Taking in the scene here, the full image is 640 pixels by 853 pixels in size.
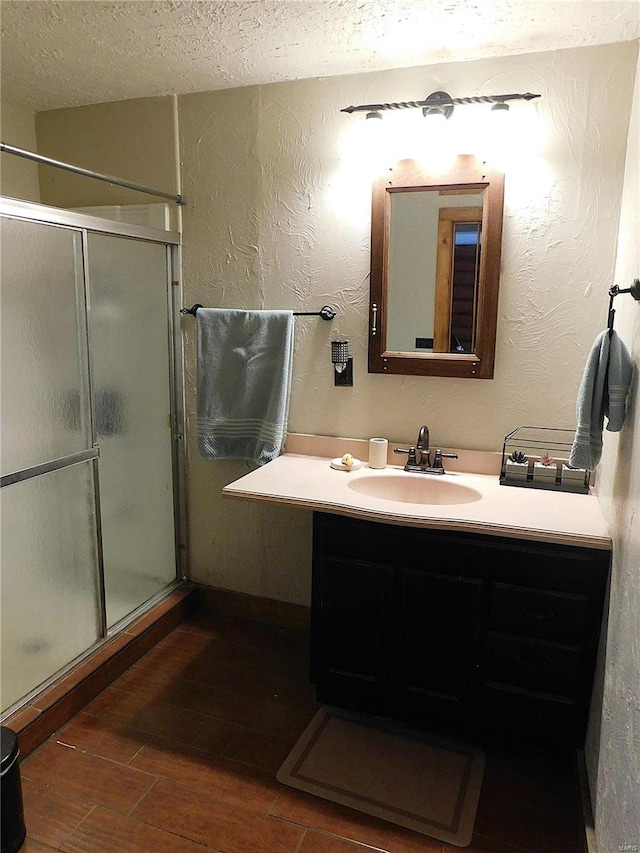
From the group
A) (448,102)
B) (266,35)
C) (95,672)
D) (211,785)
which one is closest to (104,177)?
(266,35)

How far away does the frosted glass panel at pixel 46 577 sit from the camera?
1.87 m

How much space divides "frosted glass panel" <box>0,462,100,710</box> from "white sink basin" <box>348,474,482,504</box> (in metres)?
0.98

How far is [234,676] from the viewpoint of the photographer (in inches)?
87.9

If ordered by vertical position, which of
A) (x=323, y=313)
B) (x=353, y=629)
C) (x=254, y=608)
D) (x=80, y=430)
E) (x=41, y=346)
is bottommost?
(x=254, y=608)

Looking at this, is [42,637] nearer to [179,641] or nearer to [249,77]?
[179,641]

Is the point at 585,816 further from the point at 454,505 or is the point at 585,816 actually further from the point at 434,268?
the point at 434,268

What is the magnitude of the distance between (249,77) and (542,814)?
255 centimetres

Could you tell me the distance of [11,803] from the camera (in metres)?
1.50

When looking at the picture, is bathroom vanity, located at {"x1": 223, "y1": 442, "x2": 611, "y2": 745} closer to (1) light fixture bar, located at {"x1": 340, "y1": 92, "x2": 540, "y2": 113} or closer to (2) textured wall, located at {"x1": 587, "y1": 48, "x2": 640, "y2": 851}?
(2) textured wall, located at {"x1": 587, "y1": 48, "x2": 640, "y2": 851}

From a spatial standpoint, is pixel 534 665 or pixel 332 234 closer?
pixel 534 665

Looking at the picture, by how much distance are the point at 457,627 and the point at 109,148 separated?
90.4 inches

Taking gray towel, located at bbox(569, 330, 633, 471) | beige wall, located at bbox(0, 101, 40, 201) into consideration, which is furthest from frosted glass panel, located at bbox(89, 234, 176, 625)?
gray towel, located at bbox(569, 330, 633, 471)

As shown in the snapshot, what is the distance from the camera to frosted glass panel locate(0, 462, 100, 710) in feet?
6.15

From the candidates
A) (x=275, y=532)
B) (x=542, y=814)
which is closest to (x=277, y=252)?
(x=275, y=532)
